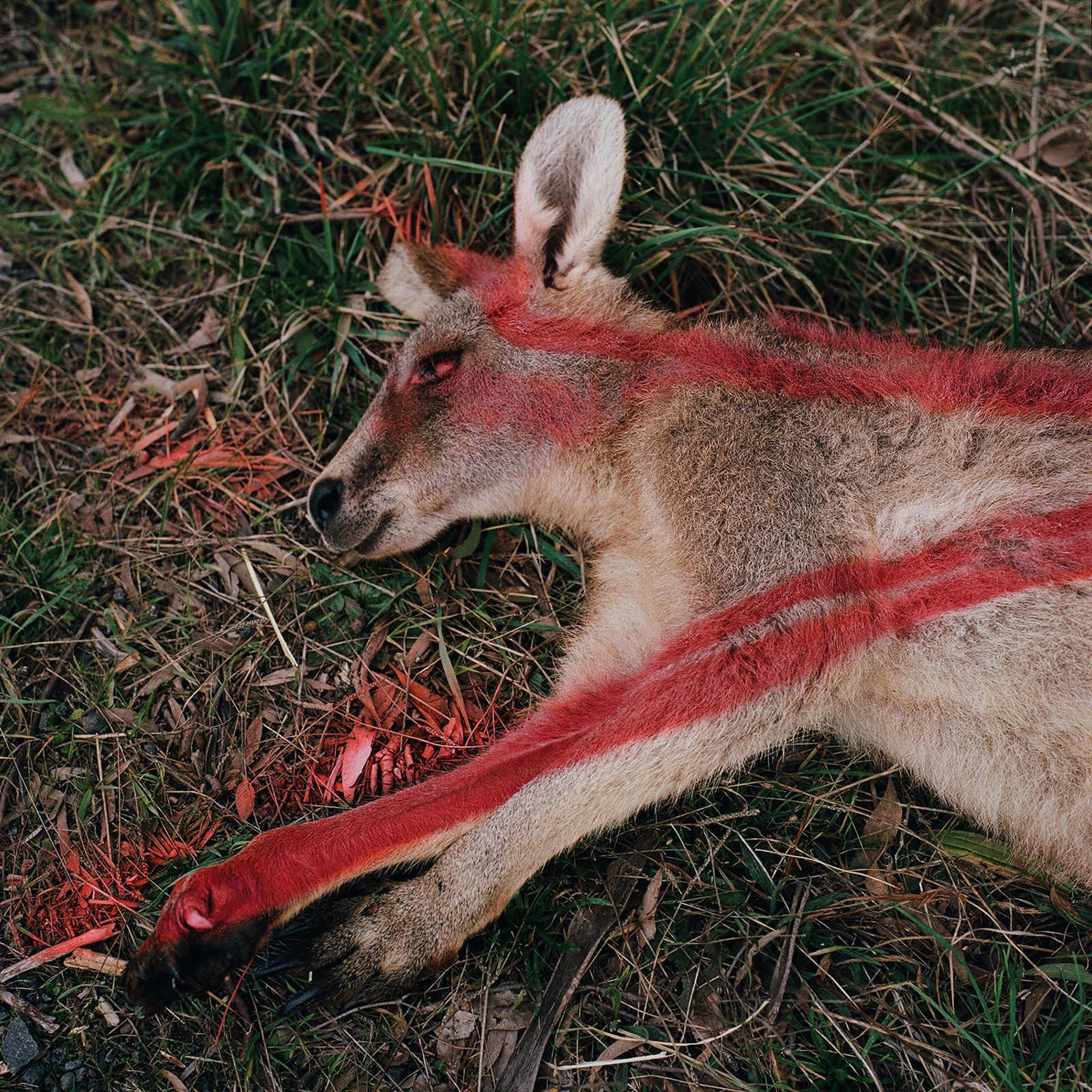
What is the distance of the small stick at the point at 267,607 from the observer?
11.0 ft

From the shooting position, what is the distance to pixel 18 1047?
288cm

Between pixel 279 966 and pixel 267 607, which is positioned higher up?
pixel 267 607

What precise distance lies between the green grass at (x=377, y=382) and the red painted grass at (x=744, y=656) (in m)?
0.41

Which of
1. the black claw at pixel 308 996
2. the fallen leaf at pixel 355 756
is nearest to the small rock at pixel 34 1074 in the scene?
the black claw at pixel 308 996

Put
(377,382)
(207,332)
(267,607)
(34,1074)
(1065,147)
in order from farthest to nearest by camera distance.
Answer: (1065,147)
(207,332)
(377,382)
(267,607)
(34,1074)

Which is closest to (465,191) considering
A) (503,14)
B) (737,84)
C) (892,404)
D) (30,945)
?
(503,14)

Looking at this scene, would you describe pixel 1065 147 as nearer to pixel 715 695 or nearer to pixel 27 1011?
pixel 715 695

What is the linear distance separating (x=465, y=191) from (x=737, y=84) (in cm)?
124

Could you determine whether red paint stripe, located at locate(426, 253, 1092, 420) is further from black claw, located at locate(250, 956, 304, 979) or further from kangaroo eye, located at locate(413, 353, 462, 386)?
black claw, located at locate(250, 956, 304, 979)

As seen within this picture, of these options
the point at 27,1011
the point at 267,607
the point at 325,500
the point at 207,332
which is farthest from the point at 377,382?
the point at 27,1011

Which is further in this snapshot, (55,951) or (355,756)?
(355,756)

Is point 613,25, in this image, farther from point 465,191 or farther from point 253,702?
point 253,702

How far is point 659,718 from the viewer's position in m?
2.78

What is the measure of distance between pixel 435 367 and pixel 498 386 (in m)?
0.26
